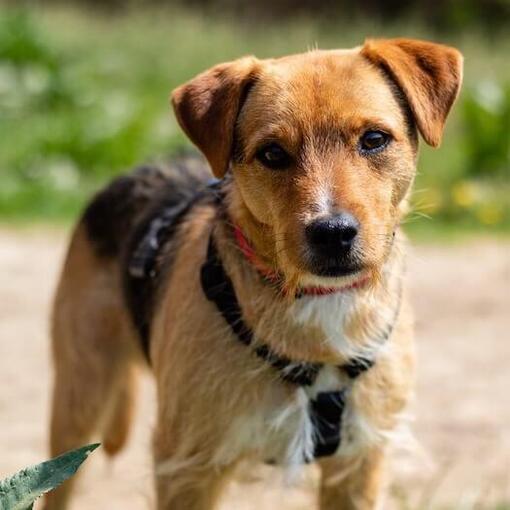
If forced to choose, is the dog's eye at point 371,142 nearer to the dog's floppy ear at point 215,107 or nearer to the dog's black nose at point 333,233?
the dog's black nose at point 333,233

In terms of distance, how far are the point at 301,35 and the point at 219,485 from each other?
13643mm

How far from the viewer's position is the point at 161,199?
518 cm

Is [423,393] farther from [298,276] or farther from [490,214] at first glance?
[490,214]

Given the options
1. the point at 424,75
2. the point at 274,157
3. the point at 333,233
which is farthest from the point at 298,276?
the point at 424,75

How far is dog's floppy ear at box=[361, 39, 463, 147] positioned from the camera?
393 cm

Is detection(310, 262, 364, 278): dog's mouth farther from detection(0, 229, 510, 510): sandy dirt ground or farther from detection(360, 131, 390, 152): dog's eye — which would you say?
detection(0, 229, 510, 510): sandy dirt ground

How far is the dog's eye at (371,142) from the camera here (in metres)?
3.73

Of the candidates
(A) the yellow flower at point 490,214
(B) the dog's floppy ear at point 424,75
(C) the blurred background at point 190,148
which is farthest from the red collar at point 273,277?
(A) the yellow flower at point 490,214

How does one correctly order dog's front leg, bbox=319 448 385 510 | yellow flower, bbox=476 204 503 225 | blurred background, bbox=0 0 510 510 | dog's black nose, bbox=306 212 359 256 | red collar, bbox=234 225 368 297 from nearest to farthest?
dog's black nose, bbox=306 212 359 256 < red collar, bbox=234 225 368 297 < dog's front leg, bbox=319 448 385 510 < blurred background, bbox=0 0 510 510 < yellow flower, bbox=476 204 503 225

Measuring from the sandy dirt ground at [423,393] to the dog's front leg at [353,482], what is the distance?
0.17 m

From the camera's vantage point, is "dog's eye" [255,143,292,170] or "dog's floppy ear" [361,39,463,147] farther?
"dog's floppy ear" [361,39,463,147]

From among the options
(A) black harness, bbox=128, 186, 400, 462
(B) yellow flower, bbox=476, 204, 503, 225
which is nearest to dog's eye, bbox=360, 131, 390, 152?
(A) black harness, bbox=128, 186, 400, 462

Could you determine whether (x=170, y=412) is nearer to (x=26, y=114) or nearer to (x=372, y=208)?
(x=372, y=208)

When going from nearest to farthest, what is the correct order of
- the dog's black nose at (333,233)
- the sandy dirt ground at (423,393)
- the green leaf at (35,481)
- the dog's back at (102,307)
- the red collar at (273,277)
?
Result: 1. the green leaf at (35,481)
2. the dog's black nose at (333,233)
3. the red collar at (273,277)
4. the dog's back at (102,307)
5. the sandy dirt ground at (423,393)
